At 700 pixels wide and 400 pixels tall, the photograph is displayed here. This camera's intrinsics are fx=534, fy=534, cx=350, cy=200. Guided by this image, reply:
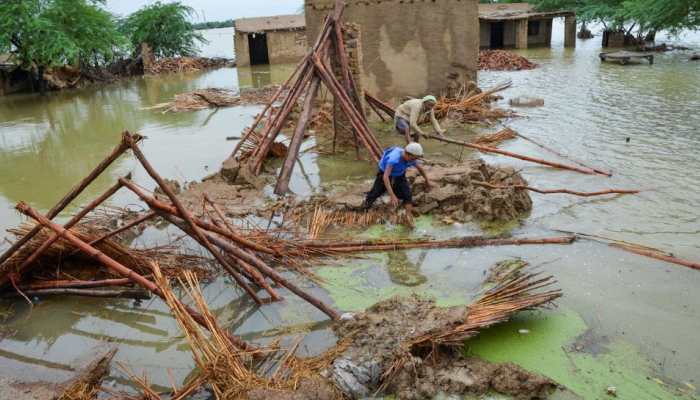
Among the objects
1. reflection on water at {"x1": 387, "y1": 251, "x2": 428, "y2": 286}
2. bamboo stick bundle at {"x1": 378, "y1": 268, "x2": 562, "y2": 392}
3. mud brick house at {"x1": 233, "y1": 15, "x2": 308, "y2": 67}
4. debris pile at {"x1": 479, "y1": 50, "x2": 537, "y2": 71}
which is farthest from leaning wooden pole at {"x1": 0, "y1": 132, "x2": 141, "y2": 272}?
mud brick house at {"x1": 233, "y1": 15, "x2": 308, "y2": 67}

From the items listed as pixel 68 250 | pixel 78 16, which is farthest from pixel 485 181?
pixel 78 16

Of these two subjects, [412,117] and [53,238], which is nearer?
[53,238]

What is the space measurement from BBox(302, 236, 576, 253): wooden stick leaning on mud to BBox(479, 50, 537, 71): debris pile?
57.2 feet

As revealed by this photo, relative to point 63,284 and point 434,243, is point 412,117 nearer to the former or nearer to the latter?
point 434,243

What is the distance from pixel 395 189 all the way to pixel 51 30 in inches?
661

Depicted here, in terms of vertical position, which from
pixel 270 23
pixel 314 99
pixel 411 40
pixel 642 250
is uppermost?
pixel 270 23

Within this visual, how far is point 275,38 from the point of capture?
2828 cm

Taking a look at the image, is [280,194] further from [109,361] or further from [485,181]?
[109,361]

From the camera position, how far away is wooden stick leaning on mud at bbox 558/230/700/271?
5.35 m

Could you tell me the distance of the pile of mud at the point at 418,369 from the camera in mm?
3732

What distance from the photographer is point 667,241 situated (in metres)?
5.99

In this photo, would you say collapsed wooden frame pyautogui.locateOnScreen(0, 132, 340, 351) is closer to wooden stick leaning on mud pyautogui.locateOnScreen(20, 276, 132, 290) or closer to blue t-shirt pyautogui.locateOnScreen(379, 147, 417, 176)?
wooden stick leaning on mud pyautogui.locateOnScreen(20, 276, 132, 290)

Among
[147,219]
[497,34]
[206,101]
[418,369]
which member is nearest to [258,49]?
[497,34]

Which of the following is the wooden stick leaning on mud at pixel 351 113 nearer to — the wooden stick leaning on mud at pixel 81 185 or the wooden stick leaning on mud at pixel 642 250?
the wooden stick leaning on mud at pixel 642 250
